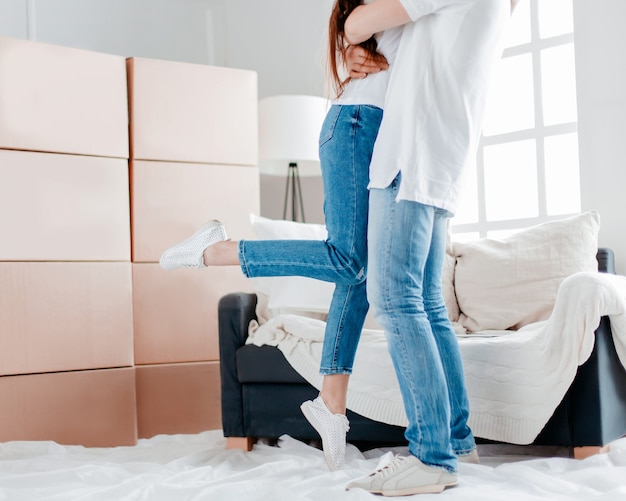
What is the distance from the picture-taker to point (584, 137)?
9.35ft

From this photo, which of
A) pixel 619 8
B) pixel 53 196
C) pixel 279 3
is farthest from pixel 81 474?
pixel 279 3

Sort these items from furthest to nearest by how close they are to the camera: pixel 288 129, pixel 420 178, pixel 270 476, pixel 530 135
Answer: pixel 288 129 → pixel 530 135 → pixel 270 476 → pixel 420 178

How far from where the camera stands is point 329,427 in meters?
1.84

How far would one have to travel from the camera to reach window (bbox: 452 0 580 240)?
3107 millimetres

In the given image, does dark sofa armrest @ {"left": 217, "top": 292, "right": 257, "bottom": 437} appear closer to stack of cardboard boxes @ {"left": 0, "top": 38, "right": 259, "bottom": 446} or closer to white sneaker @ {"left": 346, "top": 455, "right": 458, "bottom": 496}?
stack of cardboard boxes @ {"left": 0, "top": 38, "right": 259, "bottom": 446}

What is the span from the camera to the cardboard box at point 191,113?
3070 mm

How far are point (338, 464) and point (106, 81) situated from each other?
1.84 metres

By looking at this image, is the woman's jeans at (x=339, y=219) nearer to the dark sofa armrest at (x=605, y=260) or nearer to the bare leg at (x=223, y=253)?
the bare leg at (x=223, y=253)

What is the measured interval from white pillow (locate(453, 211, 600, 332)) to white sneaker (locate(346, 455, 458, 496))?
0.98 meters

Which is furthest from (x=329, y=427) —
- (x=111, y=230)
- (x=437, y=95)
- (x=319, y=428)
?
(x=111, y=230)

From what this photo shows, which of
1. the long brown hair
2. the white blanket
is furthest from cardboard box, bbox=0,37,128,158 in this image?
the long brown hair

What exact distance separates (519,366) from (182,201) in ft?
5.32

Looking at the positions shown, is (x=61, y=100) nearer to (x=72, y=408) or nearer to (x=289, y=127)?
(x=289, y=127)

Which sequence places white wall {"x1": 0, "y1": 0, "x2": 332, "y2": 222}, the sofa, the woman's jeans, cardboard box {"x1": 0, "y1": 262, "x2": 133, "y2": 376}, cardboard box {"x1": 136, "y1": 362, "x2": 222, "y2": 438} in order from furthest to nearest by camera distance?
1. white wall {"x1": 0, "y1": 0, "x2": 332, "y2": 222}
2. cardboard box {"x1": 136, "y1": 362, "x2": 222, "y2": 438}
3. cardboard box {"x1": 0, "y1": 262, "x2": 133, "y2": 376}
4. the sofa
5. the woman's jeans
